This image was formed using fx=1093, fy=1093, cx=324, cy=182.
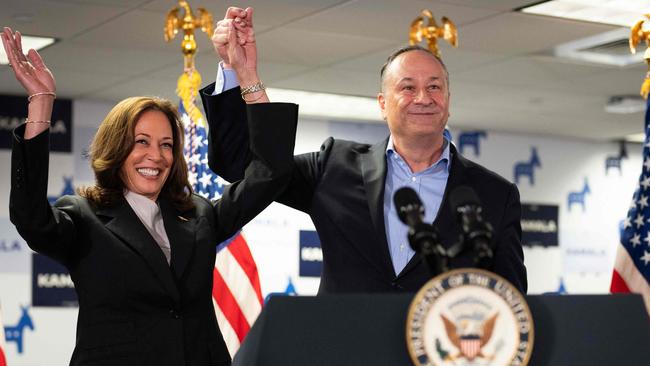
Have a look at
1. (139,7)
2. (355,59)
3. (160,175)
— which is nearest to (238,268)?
(139,7)

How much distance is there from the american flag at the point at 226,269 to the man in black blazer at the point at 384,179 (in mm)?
2770

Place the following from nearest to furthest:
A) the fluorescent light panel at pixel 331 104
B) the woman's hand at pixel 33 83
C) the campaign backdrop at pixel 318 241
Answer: the woman's hand at pixel 33 83 < the campaign backdrop at pixel 318 241 < the fluorescent light panel at pixel 331 104

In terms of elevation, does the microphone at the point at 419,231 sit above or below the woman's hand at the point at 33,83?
below

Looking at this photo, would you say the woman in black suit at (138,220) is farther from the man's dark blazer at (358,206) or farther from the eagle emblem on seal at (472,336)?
Answer: the eagle emblem on seal at (472,336)

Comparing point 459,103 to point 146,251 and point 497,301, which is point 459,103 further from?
point 497,301

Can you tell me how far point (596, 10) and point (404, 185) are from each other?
4.46 metres

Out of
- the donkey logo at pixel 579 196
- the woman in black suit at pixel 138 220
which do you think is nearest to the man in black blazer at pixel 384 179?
the woman in black suit at pixel 138 220

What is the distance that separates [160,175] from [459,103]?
7632mm

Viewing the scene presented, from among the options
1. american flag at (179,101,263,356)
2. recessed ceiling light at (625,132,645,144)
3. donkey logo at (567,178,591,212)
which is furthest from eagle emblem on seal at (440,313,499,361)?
donkey logo at (567,178,591,212)

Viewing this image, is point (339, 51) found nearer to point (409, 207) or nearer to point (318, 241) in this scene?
point (318, 241)

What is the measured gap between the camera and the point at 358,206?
2.60 meters

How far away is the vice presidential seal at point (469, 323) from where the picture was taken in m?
1.47

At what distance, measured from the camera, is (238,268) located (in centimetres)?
566

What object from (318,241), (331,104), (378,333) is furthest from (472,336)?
(318,241)
